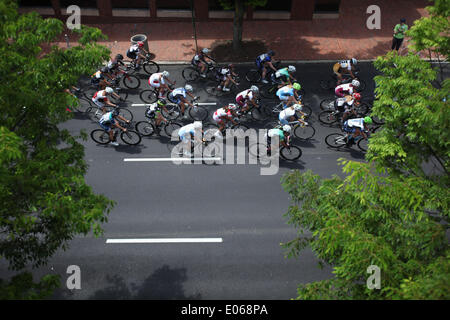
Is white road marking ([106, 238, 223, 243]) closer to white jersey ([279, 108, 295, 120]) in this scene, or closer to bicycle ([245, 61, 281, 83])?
white jersey ([279, 108, 295, 120])

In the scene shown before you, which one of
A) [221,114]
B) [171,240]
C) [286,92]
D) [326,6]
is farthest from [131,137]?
[326,6]

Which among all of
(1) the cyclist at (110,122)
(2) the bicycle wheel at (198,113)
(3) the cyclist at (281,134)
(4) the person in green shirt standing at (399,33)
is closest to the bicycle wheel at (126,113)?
(1) the cyclist at (110,122)

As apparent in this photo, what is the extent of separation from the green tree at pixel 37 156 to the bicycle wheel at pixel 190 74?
35.6 ft

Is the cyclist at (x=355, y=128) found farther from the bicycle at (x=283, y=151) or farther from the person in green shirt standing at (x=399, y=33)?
the person in green shirt standing at (x=399, y=33)

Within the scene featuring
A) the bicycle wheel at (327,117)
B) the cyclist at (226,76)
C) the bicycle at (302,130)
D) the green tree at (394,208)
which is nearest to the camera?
the green tree at (394,208)

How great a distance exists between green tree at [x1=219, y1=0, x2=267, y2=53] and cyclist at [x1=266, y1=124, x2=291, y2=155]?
7.68 metres

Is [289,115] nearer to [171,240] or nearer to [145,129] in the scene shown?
[145,129]

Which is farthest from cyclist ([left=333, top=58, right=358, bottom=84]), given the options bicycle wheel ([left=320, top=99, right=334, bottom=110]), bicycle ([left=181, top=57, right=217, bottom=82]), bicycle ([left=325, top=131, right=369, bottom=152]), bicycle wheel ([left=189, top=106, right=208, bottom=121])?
bicycle wheel ([left=189, top=106, right=208, bottom=121])

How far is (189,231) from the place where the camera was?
535 inches

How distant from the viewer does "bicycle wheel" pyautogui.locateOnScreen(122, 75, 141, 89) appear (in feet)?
64.0

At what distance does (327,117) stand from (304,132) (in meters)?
1.35

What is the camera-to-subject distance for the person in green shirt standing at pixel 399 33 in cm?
2021

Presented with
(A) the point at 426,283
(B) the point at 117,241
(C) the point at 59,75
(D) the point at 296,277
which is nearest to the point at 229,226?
(D) the point at 296,277
